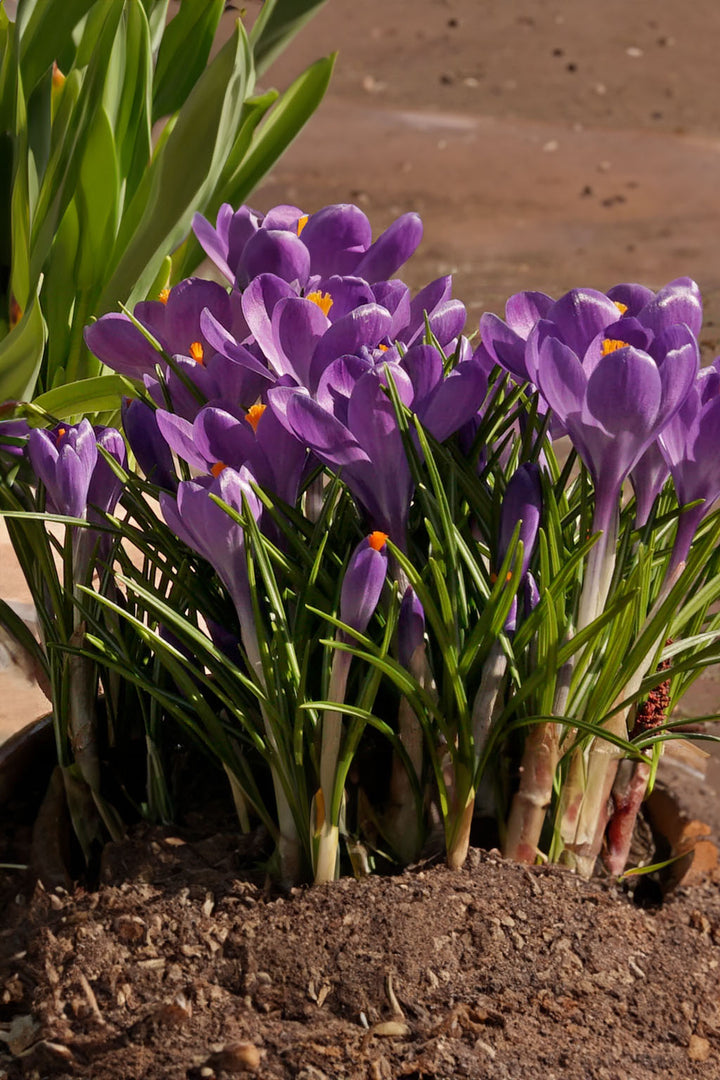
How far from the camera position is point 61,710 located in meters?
1.08

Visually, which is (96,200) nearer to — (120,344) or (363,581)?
(120,344)

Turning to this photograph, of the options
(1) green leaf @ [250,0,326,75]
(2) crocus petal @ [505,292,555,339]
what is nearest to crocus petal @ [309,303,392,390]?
(2) crocus petal @ [505,292,555,339]

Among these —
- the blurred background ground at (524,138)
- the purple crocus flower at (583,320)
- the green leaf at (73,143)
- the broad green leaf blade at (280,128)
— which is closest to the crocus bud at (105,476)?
the purple crocus flower at (583,320)

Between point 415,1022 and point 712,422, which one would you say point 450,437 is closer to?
point 712,422

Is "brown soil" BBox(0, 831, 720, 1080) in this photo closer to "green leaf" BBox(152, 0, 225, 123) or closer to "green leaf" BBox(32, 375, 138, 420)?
"green leaf" BBox(32, 375, 138, 420)

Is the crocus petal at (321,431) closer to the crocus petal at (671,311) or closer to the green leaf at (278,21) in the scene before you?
the crocus petal at (671,311)

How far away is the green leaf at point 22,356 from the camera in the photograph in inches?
59.8

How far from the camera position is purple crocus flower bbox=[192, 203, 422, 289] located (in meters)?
1.02

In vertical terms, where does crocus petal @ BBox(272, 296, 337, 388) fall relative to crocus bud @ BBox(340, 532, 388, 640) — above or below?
above

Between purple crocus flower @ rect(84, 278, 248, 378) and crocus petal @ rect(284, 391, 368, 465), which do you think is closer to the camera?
crocus petal @ rect(284, 391, 368, 465)

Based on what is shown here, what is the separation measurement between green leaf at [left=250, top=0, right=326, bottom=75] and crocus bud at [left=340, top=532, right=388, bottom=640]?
4.70 ft

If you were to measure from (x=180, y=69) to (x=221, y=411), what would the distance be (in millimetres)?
1332

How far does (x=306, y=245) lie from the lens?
3.51ft

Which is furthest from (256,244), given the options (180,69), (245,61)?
(180,69)
